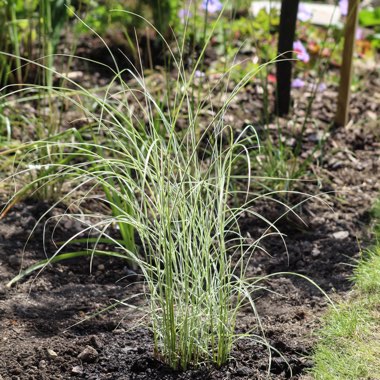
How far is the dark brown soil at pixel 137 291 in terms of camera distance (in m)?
2.78

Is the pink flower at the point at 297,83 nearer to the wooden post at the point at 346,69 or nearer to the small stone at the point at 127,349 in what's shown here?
the wooden post at the point at 346,69

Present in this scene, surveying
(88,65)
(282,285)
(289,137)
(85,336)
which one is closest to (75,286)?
(85,336)

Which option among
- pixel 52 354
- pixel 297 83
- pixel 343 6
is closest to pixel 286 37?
pixel 297 83

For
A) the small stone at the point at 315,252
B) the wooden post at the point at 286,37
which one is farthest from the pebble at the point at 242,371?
the wooden post at the point at 286,37

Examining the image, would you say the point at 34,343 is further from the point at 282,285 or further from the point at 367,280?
the point at 367,280

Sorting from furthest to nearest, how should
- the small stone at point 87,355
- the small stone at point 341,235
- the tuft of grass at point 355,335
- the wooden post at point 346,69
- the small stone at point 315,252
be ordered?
the wooden post at point 346,69 < the small stone at point 341,235 < the small stone at point 315,252 < the small stone at point 87,355 < the tuft of grass at point 355,335

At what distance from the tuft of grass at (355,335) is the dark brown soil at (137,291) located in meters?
0.07

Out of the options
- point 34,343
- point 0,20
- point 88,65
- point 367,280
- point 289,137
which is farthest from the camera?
point 88,65

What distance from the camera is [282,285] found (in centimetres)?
339

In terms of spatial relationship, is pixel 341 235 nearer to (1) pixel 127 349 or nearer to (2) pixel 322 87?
(1) pixel 127 349

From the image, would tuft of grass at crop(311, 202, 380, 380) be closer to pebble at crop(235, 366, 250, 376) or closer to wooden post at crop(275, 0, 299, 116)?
pebble at crop(235, 366, 250, 376)

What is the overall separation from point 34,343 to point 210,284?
2.28 ft

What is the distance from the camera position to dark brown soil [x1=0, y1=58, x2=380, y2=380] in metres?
2.78

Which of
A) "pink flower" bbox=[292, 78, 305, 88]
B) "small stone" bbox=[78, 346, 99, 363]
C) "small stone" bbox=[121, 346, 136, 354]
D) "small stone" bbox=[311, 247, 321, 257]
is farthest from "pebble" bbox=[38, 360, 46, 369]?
"pink flower" bbox=[292, 78, 305, 88]
